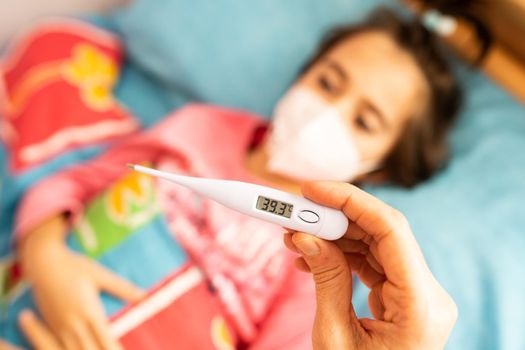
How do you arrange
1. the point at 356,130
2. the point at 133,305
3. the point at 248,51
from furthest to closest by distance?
the point at 248,51 < the point at 356,130 < the point at 133,305

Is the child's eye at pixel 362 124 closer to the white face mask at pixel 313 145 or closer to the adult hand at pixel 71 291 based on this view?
the white face mask at pixel 313 145

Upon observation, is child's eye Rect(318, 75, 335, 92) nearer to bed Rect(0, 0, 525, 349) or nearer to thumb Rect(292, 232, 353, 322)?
bed Rect(0, 0, 525, 349)

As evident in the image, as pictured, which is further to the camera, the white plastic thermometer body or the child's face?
the child's face

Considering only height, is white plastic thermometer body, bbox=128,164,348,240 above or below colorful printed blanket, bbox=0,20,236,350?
above

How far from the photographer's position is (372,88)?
95 centimetres

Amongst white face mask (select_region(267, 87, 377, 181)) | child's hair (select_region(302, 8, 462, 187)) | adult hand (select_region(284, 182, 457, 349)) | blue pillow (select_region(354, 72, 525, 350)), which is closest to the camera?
adult hand (select_region(284, 182, 457, 349))

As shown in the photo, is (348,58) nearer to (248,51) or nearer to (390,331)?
(248,51)

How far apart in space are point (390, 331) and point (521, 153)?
70 cm

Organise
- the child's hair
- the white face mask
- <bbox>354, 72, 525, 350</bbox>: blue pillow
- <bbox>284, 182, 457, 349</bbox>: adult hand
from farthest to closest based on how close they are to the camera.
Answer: the child's hair < the white face mask < <bbox>354, 72, 525, 350</bbox>: blue pillow < <bbox>284, 182, 457, 349</bbox>: adult hand

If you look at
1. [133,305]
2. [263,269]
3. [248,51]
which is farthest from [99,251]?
[248,51]

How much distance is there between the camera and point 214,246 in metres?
0.85

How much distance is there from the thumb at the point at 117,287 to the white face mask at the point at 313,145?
1.18 feet

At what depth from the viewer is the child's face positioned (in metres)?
0.95

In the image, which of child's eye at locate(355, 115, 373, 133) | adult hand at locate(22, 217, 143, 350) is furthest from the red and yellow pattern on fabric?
child's eye at locate(355, 115, 373, 133)
